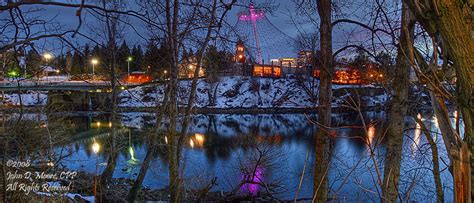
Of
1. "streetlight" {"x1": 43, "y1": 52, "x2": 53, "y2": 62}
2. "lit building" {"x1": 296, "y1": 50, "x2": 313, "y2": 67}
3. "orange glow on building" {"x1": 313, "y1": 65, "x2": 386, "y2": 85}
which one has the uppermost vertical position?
"lit building" {"x1": 296, "y1": 50, "x2": 313, "y2": 67}

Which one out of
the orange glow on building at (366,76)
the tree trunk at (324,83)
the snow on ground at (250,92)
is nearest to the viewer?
the orange glow on building at (366,76)

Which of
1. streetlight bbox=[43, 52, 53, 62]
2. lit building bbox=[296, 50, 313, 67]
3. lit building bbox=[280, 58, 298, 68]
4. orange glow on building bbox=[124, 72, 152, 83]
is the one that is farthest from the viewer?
lit building bbox=[280, 58, 298, 68]

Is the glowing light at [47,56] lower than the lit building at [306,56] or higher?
lower

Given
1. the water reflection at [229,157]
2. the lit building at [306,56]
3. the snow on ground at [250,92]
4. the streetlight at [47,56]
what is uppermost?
the lit building at [306,56]

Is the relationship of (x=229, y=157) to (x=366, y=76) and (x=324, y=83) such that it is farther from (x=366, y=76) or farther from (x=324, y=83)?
(x=366, y=76)

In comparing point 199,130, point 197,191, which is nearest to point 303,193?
point 197,191

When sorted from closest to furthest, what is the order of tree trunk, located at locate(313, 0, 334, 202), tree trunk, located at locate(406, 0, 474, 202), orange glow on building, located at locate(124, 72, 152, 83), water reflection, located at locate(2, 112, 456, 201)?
tree trunk, located at locate(406, 0, 474, 202) → tree trunk, located at locate(313, 0, 334, 202) → water reflection, located at locate(2, 112, 456, 201) → orange glow on building, located at locate(124, 72, 152, 83)

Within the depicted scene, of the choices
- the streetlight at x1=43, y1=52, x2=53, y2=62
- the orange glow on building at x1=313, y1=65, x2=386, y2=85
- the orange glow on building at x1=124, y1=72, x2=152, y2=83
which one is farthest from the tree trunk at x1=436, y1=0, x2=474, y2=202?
the orange glow on building at x1=124, y1=72, x2=152, y2=83

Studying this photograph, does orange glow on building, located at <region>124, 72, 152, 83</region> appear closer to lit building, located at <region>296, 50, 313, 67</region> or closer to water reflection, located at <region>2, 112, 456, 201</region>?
water reflection, located at <region>2, 112, 456, 201</region>

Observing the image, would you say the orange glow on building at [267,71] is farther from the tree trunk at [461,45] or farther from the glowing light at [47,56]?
the tree trunk at [461,45]

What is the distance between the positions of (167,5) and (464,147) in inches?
396

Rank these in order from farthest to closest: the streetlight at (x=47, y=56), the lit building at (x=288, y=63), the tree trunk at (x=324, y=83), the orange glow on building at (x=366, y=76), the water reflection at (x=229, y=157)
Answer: the lit building at (x=288, y=63) < the water reflection at (x=229, y=157) < the tree trunk at (x=324, y=83) < the orange glow on building at (x=366, y=76) < the streetlight at (x=47, y=56)

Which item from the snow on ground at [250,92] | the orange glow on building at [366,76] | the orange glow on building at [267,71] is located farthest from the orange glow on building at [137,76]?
the orange glow on building at [267,71]

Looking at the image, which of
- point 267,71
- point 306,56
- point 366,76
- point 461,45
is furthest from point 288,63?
point 461,45
